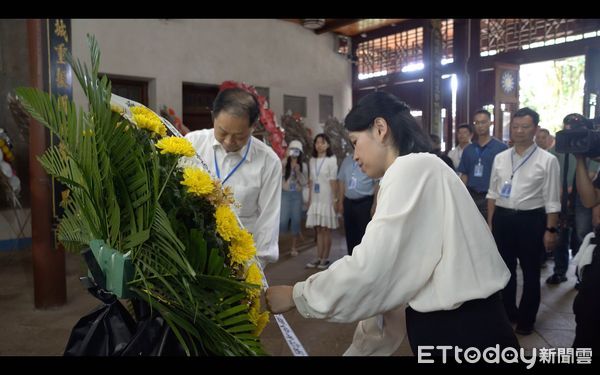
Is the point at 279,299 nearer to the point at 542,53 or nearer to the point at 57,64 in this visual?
the point at 57,64

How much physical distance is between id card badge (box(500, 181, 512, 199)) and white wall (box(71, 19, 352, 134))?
4.86 metres

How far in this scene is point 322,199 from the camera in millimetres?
4973

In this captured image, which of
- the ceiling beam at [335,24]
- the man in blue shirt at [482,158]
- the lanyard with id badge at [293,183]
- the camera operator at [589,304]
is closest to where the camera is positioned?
the camera operator at [589,304]

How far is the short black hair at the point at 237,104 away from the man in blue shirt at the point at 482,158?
2.60 m

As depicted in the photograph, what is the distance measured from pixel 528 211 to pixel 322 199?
7.70 feet

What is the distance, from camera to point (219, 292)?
98 cm

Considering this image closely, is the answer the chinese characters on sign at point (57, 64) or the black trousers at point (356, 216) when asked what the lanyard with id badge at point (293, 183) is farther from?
the chinese characters on sign at point (57, 64)

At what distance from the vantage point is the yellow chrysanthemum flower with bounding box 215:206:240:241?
1003mm

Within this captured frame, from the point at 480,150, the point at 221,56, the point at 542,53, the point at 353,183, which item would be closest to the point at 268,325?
the point at 353,183

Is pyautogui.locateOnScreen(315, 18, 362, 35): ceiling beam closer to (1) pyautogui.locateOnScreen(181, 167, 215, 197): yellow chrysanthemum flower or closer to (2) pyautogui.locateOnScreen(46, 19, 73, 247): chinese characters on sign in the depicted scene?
(2) pyautogui.locateOnScreen(46, 19, 73, 247): chinese characters on sign

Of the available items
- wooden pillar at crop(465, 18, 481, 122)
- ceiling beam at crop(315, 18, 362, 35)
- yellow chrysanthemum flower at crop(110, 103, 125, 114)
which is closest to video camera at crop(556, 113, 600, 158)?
yellow chrysanthemum flower at crop(110, 103, 125, 114)

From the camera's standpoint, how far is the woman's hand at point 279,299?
114 cm

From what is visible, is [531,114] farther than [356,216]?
No

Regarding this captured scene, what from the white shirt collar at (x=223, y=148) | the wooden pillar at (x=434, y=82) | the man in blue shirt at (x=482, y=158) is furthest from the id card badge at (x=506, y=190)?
the wooden pillar at (x=434, y=82)
